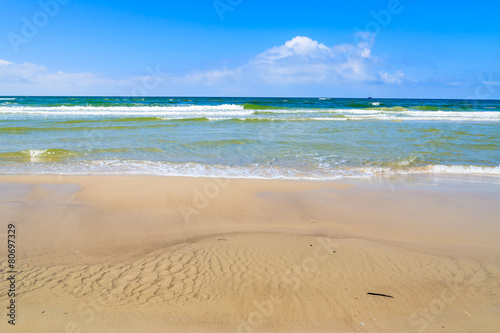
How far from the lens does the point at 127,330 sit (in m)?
2.38

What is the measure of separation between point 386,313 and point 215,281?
1604 millimetres

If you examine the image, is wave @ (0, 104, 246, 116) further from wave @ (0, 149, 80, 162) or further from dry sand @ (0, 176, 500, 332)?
dry sand @ (0, 176, 500, 332)

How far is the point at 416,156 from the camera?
9.48m

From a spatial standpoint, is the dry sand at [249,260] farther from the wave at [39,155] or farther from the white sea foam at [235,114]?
the white sea foam at [235,114]

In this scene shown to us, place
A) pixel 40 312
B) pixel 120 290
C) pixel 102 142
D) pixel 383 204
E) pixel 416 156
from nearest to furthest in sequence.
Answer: pixel 40 312, pixel 120 290, pixel 383 204, pixel 416 156, pixel 102 142

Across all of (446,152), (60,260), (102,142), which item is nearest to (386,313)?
(60,260)

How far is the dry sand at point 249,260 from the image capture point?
2.55 meters

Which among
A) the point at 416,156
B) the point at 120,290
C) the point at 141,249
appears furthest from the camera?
the point at 416,156

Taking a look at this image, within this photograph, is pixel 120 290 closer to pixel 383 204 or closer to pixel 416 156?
pixel 383 204

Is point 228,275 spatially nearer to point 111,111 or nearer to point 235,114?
point 235,114

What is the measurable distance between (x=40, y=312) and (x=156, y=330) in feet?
3.48

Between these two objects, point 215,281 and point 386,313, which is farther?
point 215,281

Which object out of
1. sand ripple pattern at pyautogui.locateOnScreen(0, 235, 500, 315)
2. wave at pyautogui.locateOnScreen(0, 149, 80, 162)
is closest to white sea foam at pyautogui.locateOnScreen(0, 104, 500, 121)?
wave at pyautogui.locateOnScreen(0, 149, 80, 162)

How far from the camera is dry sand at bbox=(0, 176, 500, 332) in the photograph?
255 cm
